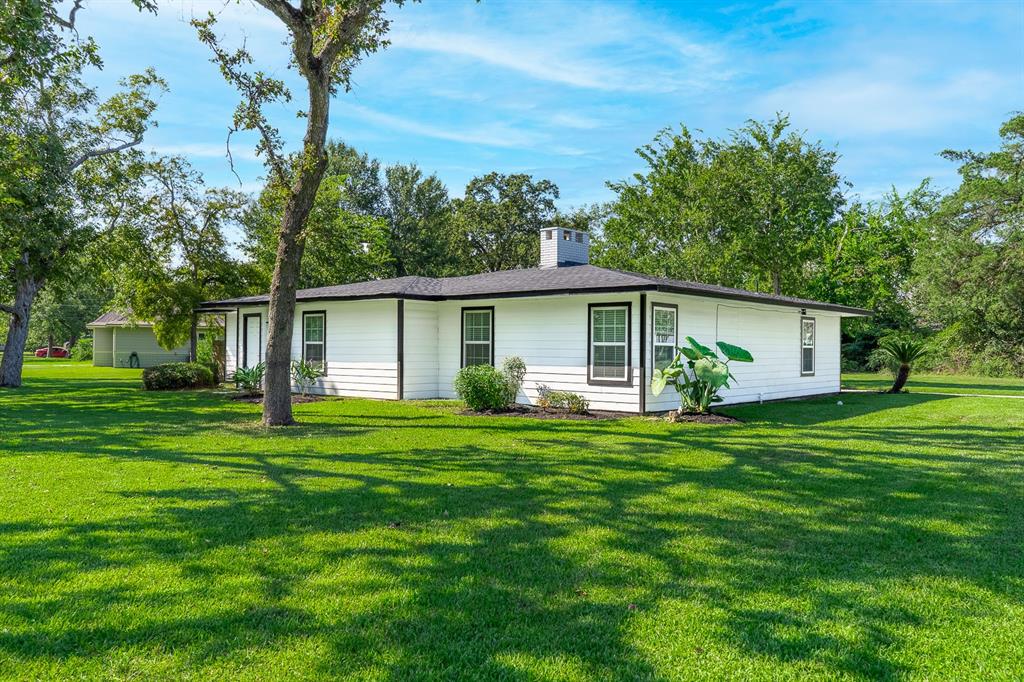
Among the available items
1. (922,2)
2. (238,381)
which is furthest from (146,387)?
(922,2)

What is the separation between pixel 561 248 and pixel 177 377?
36.0ft

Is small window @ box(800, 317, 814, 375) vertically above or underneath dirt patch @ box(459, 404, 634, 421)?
above

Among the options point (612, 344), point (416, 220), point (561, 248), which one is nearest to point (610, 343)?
point (612, 344)

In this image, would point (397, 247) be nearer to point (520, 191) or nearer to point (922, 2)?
point (520, 191)

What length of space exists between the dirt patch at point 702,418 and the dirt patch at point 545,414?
3.10 feet

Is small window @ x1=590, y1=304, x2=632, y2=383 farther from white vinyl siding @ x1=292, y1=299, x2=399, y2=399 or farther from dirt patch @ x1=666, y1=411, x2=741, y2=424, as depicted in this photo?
white vinyl siding @ x1=292, y1=299, x2=399, y2=399

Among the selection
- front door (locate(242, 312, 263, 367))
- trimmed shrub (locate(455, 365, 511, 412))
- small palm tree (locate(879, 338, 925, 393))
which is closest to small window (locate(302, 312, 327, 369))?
front door (locate(242, 312, 263, 367))

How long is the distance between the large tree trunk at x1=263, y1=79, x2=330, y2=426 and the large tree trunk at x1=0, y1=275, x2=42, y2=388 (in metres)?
13.5

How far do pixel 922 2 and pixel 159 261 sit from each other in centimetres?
2183

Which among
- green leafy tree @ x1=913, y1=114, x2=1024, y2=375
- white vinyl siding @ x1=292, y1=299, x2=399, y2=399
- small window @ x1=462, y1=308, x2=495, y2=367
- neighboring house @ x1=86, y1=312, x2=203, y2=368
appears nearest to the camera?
small window @ x1=462, y1=308, x2=495, y2=367

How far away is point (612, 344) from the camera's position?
13312mm

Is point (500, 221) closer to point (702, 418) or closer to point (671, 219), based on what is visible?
point (671, 219)

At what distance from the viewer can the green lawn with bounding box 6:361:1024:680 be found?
3.23m

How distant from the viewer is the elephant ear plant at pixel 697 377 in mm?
12070
